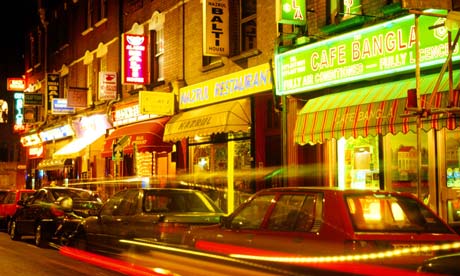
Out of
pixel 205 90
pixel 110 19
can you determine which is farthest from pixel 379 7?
pixel 110 19

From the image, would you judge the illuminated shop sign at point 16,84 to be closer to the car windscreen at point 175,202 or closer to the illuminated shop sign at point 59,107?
the illuminated shop sign at point 59,107

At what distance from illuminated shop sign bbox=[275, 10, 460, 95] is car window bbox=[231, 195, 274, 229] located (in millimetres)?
4438

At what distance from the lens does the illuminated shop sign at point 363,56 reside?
10.3 meters

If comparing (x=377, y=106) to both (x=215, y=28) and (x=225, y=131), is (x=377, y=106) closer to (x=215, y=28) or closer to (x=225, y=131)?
(x=225, y=131)

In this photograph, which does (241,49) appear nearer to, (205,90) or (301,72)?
(205,90)

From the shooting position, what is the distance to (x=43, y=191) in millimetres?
16359

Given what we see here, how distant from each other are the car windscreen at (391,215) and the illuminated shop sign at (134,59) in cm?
1499

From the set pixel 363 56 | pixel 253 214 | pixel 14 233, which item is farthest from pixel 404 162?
pixel 14 233

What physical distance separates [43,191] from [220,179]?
487 centimetres

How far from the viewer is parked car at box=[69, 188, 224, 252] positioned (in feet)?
31.6

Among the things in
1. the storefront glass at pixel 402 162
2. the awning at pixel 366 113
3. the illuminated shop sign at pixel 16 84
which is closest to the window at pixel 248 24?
the awning at pixel 366 113

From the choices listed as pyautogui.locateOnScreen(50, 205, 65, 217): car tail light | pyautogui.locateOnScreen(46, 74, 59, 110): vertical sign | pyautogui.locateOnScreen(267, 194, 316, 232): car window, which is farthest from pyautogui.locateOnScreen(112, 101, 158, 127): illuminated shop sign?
pyautogui.locateOnScreen(267, 194, 316, 232): car window

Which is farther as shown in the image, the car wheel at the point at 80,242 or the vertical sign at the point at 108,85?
the vertical sign at the point at 108,85

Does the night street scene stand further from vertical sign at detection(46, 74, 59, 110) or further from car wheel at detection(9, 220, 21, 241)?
vertical sign at detection(46, 74, 59, 110)
